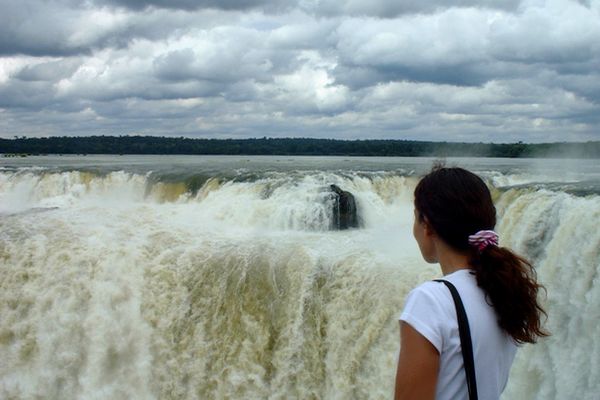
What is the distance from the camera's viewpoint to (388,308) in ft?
30.3

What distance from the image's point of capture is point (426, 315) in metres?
1.57

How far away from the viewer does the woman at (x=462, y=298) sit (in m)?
1.57

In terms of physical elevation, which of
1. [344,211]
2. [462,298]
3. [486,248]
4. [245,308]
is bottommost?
[245,308]

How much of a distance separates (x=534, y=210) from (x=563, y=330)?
356 cm

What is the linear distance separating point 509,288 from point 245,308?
840 cm

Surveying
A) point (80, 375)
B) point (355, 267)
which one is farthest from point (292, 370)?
point (80, 375)

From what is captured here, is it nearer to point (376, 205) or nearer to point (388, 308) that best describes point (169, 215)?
point (376, 205)

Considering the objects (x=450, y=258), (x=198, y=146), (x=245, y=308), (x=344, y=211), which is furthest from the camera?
(x=198, y=146)

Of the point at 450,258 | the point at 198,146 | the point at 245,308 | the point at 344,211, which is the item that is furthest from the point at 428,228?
the point at 198,146

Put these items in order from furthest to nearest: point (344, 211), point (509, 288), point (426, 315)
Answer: point (344, 211)
point (509, 288)
point (426, 315)

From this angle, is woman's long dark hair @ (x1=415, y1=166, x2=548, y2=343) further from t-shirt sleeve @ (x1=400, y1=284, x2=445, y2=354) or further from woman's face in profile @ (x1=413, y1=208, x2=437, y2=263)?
t-shirt sleeve @ (x1=400, y1=284, x2=445, y2=354)

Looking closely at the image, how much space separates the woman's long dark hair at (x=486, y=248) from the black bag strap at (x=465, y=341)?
0.11 m

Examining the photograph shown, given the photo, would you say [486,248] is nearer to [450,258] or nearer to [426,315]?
[450,258]

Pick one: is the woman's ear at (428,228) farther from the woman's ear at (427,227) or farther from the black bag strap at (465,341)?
the black bag strap at (465,341)
